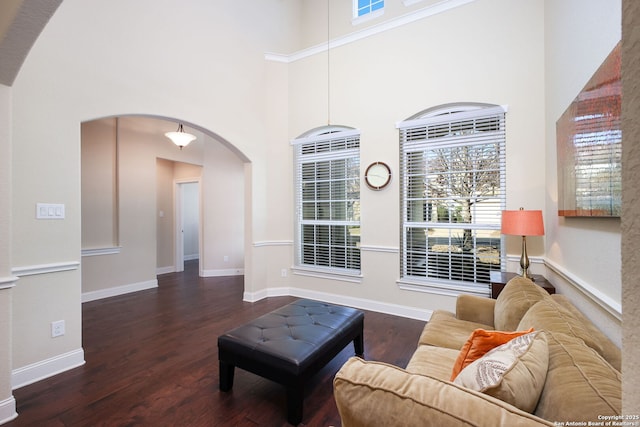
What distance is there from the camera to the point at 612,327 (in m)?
1.42

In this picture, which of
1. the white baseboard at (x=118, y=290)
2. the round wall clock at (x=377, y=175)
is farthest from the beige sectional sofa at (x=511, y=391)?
the white baseboard at (x=118, y=290)

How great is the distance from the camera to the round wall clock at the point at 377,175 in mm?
3643

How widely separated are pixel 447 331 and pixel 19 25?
10.1ft

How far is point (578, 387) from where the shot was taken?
845 mm

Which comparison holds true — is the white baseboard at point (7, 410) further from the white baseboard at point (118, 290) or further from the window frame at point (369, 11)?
the window frame at point (369, 11)

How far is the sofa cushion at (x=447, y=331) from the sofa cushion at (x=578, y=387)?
0.84 meters

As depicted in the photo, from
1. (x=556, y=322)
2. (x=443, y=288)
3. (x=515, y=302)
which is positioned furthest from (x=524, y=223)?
(x=556, y=322)

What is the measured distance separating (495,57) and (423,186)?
1549 millimetres

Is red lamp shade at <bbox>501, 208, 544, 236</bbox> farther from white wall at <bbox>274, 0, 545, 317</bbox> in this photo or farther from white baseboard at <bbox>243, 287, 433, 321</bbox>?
white baseboard at <bbox>243, 287, 433, 321</bbox>

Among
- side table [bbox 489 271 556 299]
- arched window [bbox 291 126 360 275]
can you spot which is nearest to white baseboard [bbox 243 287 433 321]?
arched window [bbox 291 126 360 275]

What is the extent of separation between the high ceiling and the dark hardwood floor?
216 centimetres

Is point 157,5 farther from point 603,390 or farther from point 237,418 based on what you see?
point 603,390

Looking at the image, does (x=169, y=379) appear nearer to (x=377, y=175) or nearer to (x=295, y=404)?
(x=295, y=404)

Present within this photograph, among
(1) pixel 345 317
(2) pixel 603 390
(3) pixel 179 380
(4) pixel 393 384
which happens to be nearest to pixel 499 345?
(2) pixel 603 390
